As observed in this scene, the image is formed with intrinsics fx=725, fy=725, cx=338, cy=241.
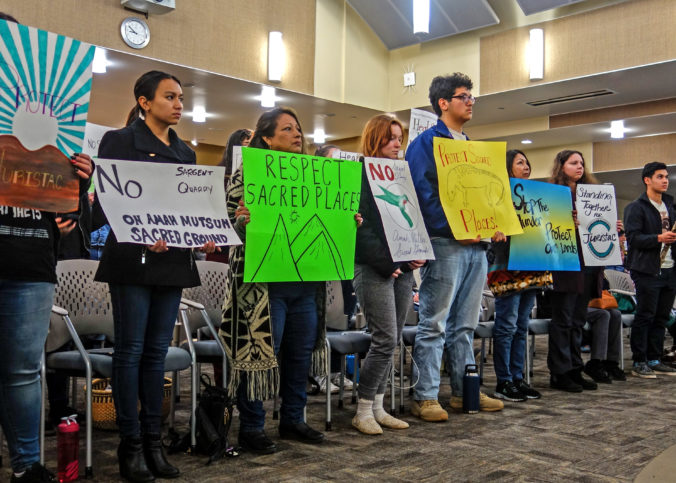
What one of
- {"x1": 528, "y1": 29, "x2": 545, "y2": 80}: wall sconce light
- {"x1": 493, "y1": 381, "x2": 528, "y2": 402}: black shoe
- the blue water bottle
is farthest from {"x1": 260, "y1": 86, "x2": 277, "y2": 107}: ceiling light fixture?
the blue water bottle

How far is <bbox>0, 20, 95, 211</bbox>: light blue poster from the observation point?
2295 mm

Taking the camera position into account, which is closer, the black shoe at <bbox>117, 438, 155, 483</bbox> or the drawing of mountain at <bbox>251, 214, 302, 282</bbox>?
the black shoe at <bbox>117, 438, 155, 483</bbox>

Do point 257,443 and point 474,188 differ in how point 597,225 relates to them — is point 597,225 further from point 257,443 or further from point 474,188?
point 257,443

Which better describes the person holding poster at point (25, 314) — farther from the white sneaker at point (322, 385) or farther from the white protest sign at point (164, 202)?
the white sneaker at point (322, 385)

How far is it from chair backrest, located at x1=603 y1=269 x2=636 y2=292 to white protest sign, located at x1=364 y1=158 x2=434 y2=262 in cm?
316

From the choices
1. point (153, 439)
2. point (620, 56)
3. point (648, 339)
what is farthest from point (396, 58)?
point (153, 439)

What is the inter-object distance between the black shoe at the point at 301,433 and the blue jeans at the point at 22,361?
1199 mm

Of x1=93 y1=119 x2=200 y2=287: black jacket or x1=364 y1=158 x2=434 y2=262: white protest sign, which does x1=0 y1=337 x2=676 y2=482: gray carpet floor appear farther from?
x1=364 y1=158 x2=434 y2=262: white protest sign

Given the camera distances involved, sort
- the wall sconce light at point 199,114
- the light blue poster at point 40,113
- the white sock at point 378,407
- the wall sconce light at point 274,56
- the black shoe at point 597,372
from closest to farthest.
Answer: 1. the light blue poster at point 40,113
2. the white sock at point 378,407
3. the black shoe at point 597,372
4. the wall sconce light at point 274,56
5. the wall sconce light at point 199,114

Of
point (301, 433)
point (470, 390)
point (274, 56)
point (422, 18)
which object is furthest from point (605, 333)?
point (274, 56)

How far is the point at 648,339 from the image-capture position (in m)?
5.83

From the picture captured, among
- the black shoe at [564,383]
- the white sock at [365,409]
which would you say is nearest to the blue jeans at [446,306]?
the white sock at [365,409]

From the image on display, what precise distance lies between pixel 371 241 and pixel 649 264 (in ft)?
9.69

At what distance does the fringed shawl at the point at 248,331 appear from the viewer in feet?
10.2
